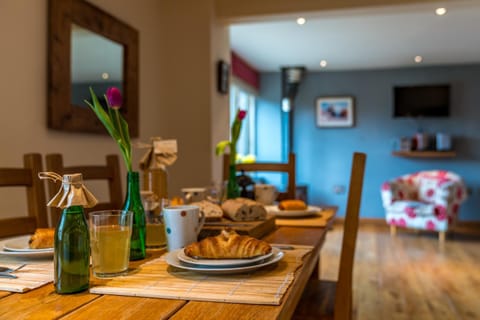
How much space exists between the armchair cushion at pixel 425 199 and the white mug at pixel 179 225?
16.2 feet

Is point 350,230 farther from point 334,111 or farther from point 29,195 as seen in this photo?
point 334,111

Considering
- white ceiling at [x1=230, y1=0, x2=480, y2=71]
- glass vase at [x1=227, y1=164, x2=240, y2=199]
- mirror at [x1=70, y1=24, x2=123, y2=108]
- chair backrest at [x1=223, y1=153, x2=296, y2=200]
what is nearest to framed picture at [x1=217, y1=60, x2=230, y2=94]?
white ceiling at [x1=230, y1=0, x2=480, y2=71]

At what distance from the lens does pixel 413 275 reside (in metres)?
3.80

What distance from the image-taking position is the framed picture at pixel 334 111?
6.86 m

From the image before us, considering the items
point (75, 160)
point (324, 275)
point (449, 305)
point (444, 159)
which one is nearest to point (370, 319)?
point (449, 305)

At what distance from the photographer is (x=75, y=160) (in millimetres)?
2455

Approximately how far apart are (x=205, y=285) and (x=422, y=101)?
20.9 ft

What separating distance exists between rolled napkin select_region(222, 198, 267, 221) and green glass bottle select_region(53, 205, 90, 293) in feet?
2.24

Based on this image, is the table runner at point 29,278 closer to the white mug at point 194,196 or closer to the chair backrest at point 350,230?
the white mug at point 194,196

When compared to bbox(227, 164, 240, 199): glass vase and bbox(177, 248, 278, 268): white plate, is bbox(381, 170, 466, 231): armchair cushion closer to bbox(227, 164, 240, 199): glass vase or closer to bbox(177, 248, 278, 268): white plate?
bbox(227, 164, 240, 199): glass vase

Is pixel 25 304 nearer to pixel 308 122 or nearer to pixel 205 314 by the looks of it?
pixel 205 314

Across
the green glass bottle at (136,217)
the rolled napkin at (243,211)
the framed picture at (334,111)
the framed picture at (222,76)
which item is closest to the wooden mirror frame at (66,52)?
the framed picture at (222,76)

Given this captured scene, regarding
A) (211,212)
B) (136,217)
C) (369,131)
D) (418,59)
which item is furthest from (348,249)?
(369,131)

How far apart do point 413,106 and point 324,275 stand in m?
3.72
